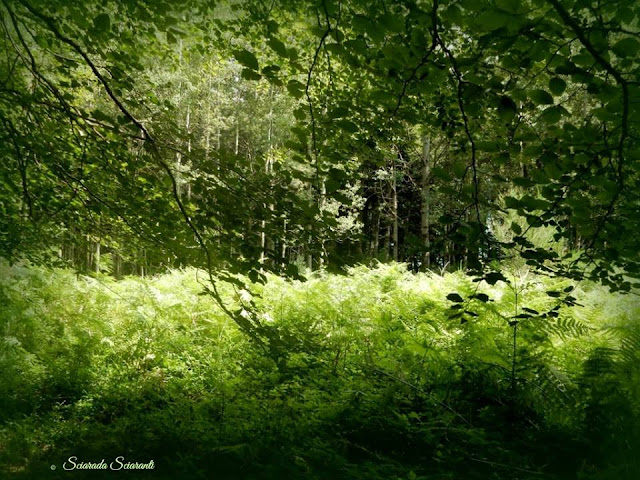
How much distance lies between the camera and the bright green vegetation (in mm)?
3055

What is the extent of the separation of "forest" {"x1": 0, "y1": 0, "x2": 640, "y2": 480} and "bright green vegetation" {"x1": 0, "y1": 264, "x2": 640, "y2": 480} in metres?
0.03

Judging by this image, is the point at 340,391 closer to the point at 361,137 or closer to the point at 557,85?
the point at 361,137

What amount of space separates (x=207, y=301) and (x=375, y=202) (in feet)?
55.4

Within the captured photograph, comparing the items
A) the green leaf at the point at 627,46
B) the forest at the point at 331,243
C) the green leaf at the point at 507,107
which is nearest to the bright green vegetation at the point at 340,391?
the forest at the point at 331,243

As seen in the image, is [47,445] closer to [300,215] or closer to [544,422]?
[300,215]

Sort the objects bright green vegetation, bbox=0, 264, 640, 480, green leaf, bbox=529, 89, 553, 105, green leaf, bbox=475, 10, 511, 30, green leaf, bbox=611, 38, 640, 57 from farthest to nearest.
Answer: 1. bright green vegetation, bbox=0, 264, 640, 480
2. green leaf, bbox=529, 89, 553, 105
3. green leaf, bbox=611, 38, 640, 57
4. green leaf, bbox=475, 10, 511, 30

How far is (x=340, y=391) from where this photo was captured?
3936 mm

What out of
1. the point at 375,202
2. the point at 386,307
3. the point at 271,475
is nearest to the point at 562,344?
the point at 386,307

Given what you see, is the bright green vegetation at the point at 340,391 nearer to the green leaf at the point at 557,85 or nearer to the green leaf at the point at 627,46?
the green leaf at the point at 557,85

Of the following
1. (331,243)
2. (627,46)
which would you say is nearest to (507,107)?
(627,46)

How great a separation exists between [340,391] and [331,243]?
1.98 m

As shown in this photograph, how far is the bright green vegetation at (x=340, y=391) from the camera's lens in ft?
10.0

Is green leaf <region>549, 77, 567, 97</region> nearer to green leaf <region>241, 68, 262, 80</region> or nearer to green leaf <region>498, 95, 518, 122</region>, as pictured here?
green leaf <region>498, 95, 518, 122</region>

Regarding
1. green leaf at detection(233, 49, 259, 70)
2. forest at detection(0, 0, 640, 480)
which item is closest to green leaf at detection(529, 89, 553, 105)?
forest at detection(0, 0, 640, 480)
